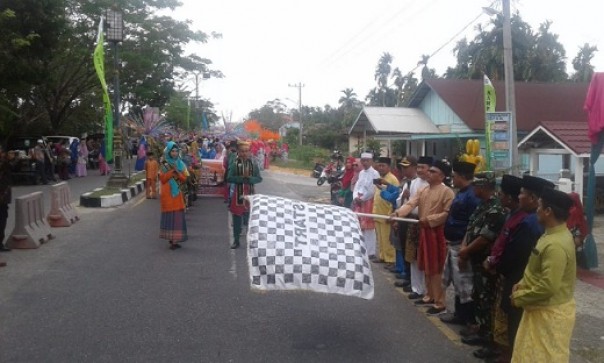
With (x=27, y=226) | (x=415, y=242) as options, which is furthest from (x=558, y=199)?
(x=27, y=226)

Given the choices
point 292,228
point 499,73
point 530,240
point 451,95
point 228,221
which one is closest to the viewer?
point 530,240

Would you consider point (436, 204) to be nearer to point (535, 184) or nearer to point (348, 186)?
point (535, 184)

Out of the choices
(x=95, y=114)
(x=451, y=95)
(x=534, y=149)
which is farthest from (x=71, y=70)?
(x=534, y=149)

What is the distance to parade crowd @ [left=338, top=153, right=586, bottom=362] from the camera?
3955 mm

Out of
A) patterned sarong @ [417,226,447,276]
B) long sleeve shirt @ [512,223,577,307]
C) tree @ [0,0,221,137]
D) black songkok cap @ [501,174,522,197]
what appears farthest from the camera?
tree @ [0,0,221,137]

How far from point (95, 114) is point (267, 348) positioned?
118ft

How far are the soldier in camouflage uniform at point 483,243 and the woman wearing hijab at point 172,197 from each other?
18.1ft

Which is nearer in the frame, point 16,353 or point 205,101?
point 16,353

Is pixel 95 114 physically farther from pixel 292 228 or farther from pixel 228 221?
pixel 292 228

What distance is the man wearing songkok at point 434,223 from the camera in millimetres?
6188

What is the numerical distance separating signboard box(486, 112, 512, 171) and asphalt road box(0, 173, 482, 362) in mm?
3920

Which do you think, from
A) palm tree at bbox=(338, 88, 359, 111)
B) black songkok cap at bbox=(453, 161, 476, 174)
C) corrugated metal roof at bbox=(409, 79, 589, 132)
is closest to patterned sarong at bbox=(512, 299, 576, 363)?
black songkok cap at bbox=(453, 161, 476, 174)

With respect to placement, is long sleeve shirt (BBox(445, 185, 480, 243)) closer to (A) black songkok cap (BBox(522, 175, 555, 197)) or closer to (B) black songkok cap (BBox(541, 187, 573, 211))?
(A) black songkok cap (BBox(522, 175, 555, 197))

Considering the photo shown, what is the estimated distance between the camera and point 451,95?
26.1 m
